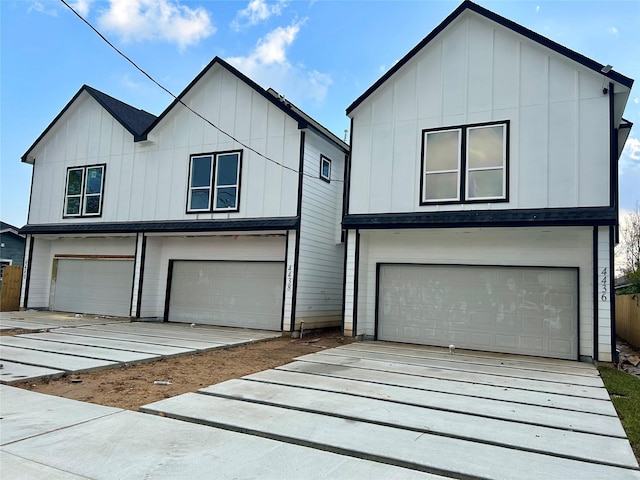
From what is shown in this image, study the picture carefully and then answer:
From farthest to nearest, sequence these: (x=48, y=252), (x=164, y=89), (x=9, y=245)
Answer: (x=9, y=245) < (x=48, y=252) < (x=164, y=89)

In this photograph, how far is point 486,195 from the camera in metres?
9.53

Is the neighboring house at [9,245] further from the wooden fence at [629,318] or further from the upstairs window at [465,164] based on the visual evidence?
the wooden fence at [629,318]

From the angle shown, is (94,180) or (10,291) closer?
(94,180)

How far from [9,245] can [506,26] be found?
25.1m

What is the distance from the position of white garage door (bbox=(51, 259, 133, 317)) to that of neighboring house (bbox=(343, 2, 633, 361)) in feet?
26.5

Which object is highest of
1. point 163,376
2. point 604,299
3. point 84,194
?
point 84,194

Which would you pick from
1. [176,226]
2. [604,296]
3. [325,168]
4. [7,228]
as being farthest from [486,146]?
[7,228]

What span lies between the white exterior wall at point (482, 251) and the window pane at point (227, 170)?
3.88 metres

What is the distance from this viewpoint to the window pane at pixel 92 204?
14570 mm

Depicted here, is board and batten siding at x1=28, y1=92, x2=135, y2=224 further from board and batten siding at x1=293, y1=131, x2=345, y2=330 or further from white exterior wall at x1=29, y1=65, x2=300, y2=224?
board and batten siding at x1=293, y1=131, x2=345, y2=330

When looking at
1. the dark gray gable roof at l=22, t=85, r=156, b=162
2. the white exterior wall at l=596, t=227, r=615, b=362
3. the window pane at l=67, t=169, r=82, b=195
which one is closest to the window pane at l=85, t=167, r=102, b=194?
the window pane at l=67, t=169, r=82, b=195

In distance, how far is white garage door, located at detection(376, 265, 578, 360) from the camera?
9.24m

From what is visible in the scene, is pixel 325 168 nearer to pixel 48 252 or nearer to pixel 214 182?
pixel 214 182

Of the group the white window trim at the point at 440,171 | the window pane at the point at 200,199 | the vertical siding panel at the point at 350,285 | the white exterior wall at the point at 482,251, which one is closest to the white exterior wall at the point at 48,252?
the window pane at the point at 200,199
